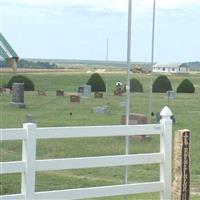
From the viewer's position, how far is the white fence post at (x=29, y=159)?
6.89 m

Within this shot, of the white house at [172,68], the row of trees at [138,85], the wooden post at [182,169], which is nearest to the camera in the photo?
the wooden post at [182,169]

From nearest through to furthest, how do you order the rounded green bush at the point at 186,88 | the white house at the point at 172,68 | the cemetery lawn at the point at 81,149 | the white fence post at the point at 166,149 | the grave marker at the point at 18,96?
1. the white fence post at the point at 166,149
2. the cemetery lawn at the point at 81,149
3. the grave marker at the point at 18,96
4. the rounded green bush at the point at 186,88
5. the white house at the point at 172,68

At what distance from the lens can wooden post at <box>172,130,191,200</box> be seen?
7.77 m

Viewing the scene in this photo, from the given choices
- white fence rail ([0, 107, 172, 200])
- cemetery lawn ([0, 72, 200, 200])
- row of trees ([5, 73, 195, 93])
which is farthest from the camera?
row of trees ([5, 73, 195, 93])

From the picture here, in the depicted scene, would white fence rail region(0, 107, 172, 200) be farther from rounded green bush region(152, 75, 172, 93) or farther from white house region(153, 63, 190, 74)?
white house region(153, 63, 190, 74)

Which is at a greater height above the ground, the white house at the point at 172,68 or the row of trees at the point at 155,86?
the white house at the point at 172,68

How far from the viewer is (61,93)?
4538cm

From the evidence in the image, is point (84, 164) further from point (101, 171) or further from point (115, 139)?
point (115, 139)

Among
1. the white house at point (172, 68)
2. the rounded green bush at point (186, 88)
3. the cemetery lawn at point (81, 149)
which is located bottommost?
the cemetery lawn at point (81, 149)

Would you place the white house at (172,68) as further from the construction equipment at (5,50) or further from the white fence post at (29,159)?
the white fence post at (29,159)

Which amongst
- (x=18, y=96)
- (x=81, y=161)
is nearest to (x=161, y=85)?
(x=18, y=96)

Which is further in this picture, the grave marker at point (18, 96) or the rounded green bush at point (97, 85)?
the rounded green bush at point (97, 85)

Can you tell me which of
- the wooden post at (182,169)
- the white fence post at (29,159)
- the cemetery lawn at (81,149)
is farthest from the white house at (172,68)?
the white fence post at (29,159)

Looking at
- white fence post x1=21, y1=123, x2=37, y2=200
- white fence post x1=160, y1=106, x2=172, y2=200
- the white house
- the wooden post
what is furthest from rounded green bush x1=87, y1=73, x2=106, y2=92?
the white house
